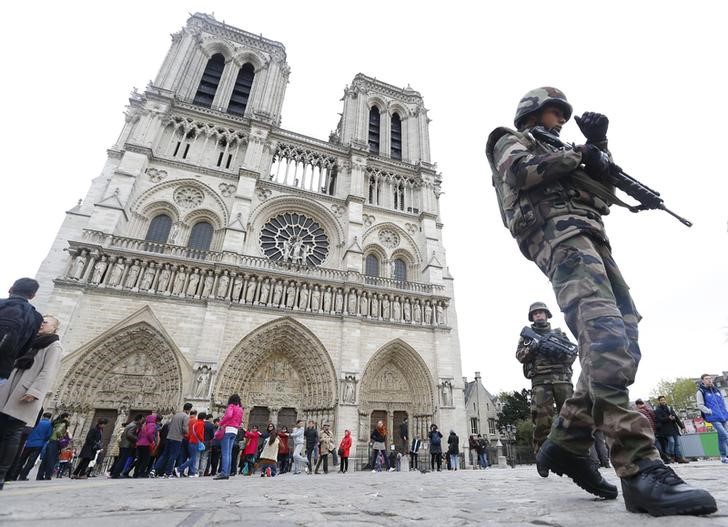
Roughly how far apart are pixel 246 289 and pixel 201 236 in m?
4.04

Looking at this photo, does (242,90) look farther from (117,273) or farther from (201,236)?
(117,273)

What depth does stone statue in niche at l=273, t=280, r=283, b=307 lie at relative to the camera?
1502 cm

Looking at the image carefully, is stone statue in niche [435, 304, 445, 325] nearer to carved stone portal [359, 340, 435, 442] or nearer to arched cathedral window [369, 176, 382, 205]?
carved stone portal [359, 340, 435, 442]

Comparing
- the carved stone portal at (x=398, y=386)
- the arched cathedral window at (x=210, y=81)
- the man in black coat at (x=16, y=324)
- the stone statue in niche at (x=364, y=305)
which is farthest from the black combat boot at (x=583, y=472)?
the arched cathedral window at (x=210, y=81)

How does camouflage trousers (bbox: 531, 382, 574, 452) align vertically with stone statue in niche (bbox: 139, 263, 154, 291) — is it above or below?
below

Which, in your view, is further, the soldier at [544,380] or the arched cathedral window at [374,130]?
the arched cathedral window at [374,130]

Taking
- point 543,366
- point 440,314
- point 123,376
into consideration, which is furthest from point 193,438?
point 440,314

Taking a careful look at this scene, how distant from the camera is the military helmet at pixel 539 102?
8.51ft

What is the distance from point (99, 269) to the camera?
Answer: 1327cm

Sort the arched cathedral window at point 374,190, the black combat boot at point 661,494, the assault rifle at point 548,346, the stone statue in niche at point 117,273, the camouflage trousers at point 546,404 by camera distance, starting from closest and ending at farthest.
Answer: the black combat boot at point 661,494, the camouflage trousers at point 546,404, the assault rifle at point 548,346, the stone statue in niche at point 117,273, the arched cathedral window at point 374,190

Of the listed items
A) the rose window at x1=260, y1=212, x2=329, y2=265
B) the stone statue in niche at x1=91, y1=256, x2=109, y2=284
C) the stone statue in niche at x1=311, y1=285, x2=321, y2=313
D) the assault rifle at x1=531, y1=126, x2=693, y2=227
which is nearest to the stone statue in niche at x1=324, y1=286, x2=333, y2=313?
the stone statue in niche at x1=311, y1=285, x2=321, y2=313

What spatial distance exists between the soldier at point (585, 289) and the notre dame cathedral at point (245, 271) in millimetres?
12700

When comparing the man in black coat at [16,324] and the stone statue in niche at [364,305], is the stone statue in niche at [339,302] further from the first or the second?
the man in black coat at [16,324]

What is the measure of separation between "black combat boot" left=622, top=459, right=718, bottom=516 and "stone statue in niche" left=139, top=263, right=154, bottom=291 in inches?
604
